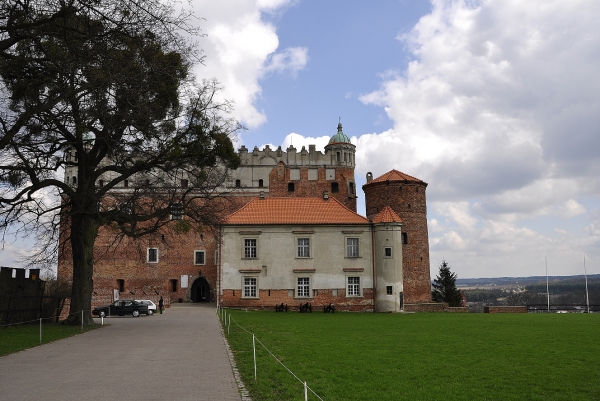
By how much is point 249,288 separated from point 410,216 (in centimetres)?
1361

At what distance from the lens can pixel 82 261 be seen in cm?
2427

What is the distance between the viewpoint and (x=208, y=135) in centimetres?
2423

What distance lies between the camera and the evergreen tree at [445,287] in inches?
2410

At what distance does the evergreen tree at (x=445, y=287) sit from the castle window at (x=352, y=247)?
2231 cm

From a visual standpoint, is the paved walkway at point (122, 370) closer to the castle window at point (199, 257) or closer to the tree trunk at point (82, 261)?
the tree trunk at point (82, 261)

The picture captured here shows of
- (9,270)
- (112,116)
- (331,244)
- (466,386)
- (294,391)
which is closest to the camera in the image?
(294,391)

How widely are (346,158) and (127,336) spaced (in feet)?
122

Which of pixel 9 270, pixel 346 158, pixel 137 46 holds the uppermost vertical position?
pixel 346 158

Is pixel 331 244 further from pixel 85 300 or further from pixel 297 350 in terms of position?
pixel 297 350

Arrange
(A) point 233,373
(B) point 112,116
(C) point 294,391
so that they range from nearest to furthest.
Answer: (C) point 294,391 → (A) point 233,373 → (B) point 112,116

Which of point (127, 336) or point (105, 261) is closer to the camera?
point (127, 336)

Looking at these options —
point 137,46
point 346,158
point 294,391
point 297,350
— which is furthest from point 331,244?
point 294,391

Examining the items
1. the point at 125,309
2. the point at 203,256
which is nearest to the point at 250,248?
the point at 125,309

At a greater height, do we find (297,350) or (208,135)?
(208,135)
